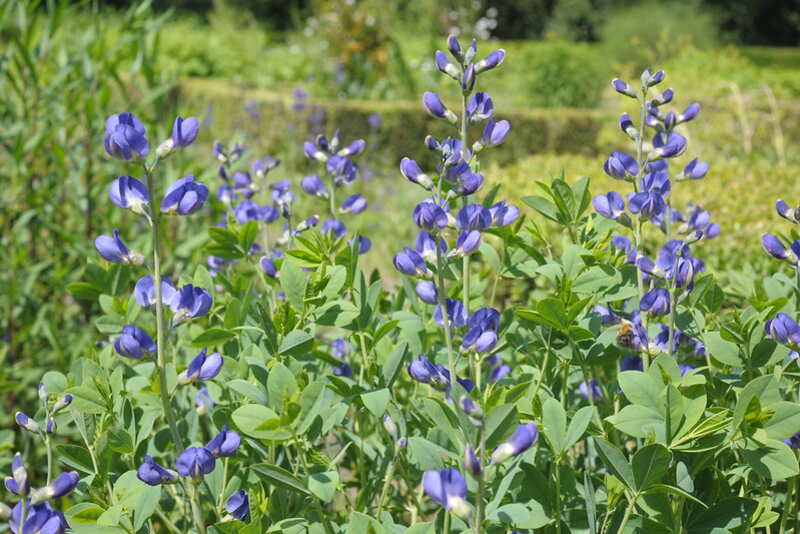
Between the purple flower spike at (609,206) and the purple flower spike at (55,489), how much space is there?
941 mm

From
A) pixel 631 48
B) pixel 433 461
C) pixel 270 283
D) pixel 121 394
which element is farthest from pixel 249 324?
pixel 631 48

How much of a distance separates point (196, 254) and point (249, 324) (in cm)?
108

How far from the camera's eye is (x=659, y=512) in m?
1.05

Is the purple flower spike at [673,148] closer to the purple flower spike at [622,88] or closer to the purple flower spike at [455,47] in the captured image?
the purple flower spike at [622,88]

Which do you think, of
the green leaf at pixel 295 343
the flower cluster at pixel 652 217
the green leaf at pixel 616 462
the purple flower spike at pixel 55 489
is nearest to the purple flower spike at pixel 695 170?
the flower cluster at pixel 652 217

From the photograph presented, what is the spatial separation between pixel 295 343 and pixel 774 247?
861 millimetres

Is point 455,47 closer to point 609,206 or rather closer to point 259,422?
point 609,206

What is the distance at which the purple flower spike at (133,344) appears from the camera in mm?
1026

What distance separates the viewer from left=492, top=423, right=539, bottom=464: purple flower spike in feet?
2.78

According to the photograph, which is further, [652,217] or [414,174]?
[652,217]

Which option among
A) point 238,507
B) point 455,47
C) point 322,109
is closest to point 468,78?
point 455,47

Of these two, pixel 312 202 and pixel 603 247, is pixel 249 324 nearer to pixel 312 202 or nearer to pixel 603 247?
pixel 603 247

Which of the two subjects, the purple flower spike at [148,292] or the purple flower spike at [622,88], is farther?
the purple flower spike at [622,88]

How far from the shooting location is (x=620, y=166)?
1.33 m
